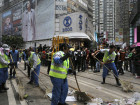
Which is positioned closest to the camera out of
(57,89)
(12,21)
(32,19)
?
(57,89)

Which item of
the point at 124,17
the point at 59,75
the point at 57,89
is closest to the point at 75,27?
the point at 59,75

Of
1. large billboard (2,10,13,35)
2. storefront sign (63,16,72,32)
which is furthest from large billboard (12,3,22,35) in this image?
storefront sign (63,16,72,32)

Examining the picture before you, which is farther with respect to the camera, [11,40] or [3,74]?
[11,40]

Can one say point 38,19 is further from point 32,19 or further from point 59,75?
point 59,75

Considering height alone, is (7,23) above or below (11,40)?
above

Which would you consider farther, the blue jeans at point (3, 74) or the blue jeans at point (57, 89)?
the blue jeans at point (3, 74)

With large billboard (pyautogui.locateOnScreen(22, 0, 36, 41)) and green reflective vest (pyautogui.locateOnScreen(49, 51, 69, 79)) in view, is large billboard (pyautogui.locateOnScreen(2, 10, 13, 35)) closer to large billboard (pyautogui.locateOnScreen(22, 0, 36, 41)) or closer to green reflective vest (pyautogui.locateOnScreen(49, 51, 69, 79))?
large billboard (pyautogui.locateOnScreen(22, 0, 36, 41))

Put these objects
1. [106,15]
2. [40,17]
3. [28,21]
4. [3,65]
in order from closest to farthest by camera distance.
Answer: [3,65], [40,17], [28,21], [106,15]

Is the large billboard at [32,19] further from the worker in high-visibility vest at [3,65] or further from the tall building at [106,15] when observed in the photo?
the tall building at [106,15]

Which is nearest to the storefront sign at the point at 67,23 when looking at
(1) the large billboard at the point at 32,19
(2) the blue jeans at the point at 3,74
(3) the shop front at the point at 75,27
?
(3) the shop front at the point at 75,27

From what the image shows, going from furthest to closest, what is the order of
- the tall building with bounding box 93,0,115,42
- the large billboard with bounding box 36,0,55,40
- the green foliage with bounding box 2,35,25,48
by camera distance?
the tall building with bounding box 93,0,115,42, the green foliage with bounding box 2,35,25,48, the large billboard with bounding box 36,0,55,40

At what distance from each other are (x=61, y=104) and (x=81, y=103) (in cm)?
82

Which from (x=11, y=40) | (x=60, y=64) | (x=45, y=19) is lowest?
(x=60, y=64)

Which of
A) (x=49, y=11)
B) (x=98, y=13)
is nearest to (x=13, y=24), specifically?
(x=49, y=11)
